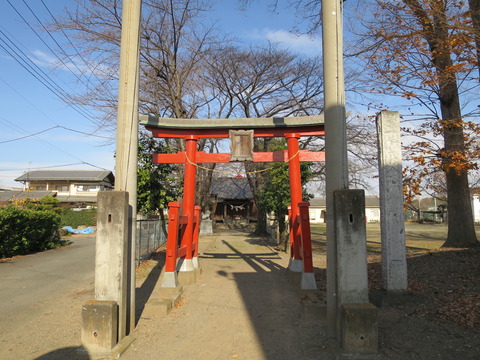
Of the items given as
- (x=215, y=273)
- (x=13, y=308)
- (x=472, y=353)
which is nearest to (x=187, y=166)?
(x=215, y=273)

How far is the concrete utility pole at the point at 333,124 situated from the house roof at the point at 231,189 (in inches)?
1203

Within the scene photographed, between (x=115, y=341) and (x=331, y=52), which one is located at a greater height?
(x=331, y=52)

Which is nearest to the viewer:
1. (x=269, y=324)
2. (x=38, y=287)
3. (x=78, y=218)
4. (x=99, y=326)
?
(x=99, y=326)

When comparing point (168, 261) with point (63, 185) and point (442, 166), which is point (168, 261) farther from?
point (63, 185)

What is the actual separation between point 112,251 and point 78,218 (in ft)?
92.1

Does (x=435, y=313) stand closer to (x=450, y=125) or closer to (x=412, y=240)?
(x=450, y=125)

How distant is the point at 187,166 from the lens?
9289 mm

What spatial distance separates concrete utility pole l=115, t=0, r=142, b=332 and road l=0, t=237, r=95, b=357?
6.87ft

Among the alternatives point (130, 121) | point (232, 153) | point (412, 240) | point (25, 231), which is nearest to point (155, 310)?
point (130, 121)

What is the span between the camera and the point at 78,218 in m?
29.4

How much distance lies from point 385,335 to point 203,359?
2318 mm

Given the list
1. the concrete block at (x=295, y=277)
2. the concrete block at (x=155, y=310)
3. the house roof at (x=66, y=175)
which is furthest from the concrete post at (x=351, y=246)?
the house roof at (x=66, y=175)

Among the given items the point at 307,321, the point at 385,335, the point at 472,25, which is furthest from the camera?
the point at 472,25

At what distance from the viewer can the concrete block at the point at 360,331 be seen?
148 inches
